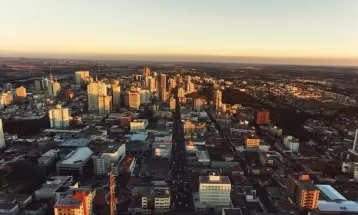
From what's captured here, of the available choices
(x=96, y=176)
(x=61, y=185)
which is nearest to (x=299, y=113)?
(x=96, y=176)

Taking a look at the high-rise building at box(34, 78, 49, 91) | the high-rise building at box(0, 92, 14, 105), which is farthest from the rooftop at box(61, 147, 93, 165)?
the high-rise building at box(34, 78, 49, 91)

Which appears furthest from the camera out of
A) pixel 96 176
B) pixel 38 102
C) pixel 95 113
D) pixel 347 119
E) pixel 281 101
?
pixel 281 101

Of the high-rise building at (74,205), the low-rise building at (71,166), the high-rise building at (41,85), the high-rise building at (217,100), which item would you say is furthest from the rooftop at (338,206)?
the high-rise building at (41,85)

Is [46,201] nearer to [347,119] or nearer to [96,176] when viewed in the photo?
[96,176]

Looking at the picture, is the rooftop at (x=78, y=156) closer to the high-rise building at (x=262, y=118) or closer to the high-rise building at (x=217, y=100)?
the high-rise building at (x=262, y=118)

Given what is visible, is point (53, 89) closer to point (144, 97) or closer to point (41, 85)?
point (41, 85)

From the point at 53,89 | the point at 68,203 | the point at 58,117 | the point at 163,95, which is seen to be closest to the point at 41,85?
the point at 53,89
